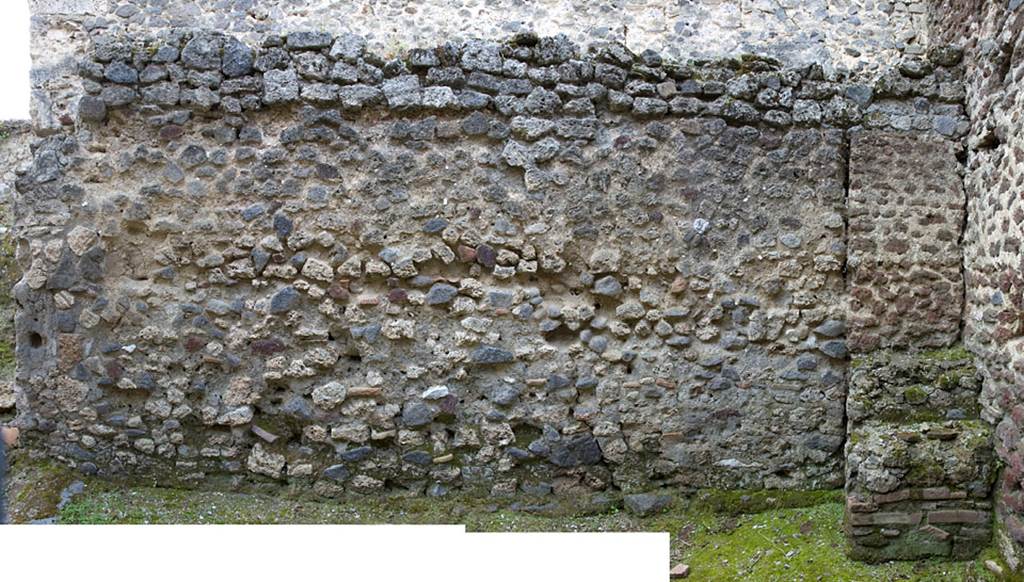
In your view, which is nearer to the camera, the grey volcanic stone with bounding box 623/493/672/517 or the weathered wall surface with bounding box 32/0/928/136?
the grey volcanic stone with bounding box 623/493/672/517

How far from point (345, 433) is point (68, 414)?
157cm

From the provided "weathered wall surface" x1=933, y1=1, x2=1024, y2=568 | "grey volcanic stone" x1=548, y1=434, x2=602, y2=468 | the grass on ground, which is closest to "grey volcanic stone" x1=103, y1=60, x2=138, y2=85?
the grass on ground

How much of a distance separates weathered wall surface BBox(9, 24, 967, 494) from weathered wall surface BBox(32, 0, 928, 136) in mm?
4257

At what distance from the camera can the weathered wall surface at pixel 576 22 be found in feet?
26.2

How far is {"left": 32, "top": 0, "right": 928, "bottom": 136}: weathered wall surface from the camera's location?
26.2ft

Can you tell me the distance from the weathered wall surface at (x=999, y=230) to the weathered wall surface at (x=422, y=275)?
0.28m

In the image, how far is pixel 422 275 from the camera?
4.00m

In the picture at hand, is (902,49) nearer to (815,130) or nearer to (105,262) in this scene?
(815,130)

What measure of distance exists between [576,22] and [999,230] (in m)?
5.42

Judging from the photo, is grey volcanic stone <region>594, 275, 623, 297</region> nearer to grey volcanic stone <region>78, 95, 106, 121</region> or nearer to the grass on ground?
the grass on ground

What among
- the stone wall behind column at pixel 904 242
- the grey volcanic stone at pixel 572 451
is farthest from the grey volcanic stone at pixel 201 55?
the stone wall behind column at pixel 904 242

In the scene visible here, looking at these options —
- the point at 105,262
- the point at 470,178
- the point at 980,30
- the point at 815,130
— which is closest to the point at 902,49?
the point at 980,30

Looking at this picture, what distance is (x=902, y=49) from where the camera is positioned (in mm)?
7961

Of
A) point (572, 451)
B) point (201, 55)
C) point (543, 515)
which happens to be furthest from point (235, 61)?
point (543, 515)
